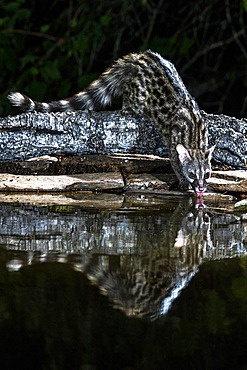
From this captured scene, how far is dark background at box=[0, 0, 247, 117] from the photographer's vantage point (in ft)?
26.2

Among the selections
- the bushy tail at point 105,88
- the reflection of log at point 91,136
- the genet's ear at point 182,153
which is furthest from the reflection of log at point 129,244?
Result: the bushy tail at point 105,88

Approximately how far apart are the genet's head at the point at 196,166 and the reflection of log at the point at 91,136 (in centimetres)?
58

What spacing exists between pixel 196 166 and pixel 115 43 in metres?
5.03

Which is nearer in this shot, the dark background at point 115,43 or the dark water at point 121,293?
the dark water at point 121,293

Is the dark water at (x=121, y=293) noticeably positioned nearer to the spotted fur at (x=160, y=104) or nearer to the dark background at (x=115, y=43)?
the spotted fur at (x=160, y=104)

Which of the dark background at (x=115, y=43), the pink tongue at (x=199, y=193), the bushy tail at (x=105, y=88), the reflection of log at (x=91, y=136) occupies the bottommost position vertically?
the pink tongue at (x=199, y=193)

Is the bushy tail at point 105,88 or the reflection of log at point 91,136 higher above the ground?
the bushy tail at point 105,88

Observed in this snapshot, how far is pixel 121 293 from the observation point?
5.83 ft

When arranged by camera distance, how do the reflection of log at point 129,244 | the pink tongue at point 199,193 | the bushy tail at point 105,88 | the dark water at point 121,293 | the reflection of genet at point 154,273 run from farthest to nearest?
the bushy tail at point 105,88
the pink tongue at point 199,193
the reflection of log at point 129,244
the reflection of genet at point 154,273
the dark water at point 121,293

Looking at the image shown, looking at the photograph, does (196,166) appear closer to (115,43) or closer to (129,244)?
(129,244)

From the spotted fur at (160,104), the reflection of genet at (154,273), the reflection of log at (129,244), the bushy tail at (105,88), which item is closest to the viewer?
the reflection of genet at (154,273)

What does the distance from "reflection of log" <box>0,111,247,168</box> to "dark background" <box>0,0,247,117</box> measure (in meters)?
2.82

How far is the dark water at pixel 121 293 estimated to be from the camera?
4.50ft

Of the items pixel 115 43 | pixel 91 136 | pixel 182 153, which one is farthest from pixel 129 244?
pixel 115 43
